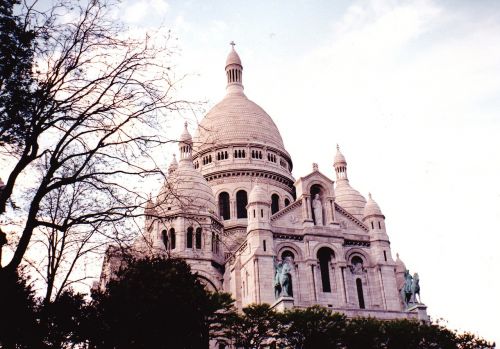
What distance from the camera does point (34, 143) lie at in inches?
558

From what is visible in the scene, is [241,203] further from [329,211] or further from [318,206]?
[329,211]

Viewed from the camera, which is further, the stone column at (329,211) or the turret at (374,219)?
the turret at (374,219)

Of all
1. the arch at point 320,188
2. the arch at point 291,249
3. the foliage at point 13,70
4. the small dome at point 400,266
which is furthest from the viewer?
the small dome at point 400,266

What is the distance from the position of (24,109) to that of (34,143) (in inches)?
47.6

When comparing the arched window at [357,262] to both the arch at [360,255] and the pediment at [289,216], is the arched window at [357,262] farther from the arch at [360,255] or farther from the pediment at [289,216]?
the pediment at [289,216]

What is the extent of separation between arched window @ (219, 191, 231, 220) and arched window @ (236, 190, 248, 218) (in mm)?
1103

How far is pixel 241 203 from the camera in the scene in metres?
60.3

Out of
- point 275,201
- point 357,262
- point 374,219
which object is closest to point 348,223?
point 374,219

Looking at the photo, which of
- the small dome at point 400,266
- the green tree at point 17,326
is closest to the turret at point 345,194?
the small dome at point 400,266

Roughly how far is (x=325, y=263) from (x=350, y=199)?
1870cm

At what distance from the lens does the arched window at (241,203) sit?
196 feet

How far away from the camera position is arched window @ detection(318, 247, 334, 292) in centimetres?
4584

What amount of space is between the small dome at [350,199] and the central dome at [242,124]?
334 inches

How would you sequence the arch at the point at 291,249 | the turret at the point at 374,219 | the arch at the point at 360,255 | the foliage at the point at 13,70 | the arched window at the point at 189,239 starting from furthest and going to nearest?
the arched window at the point at 189,239 < the turret at the point at 374,219 < the arch at the point at 360,255 < the arch at the point at 291,249 < the foliage at the point at 13,70
